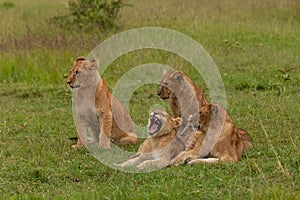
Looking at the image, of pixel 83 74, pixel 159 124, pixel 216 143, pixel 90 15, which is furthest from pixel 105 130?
pixel 90 15

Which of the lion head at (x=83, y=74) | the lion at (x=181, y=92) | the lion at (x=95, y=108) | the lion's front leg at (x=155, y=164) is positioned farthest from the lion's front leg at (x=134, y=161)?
the lion head at (x=83, y=74)

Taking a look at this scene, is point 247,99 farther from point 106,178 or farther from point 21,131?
point 106,178

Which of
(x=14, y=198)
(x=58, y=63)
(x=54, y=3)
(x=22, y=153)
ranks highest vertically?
(x=14, y=198)

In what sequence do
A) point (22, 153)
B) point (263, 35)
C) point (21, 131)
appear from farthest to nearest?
point (263, 35), point (21, 131), point (22, 153)

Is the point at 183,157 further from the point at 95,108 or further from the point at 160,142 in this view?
the point at 95,108

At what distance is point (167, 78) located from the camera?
28.2 feet

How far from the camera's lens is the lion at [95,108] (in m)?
8.41

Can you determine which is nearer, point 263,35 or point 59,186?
point 59,186

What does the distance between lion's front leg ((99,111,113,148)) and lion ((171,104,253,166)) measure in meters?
1.09

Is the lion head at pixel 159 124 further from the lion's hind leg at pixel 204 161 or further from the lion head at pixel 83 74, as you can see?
the lion head at pixel 83 74

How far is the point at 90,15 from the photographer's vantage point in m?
14.6

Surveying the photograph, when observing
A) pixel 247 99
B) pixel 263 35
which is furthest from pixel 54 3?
pixel 247 99

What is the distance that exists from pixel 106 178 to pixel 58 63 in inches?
235

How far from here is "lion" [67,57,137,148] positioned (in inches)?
331
